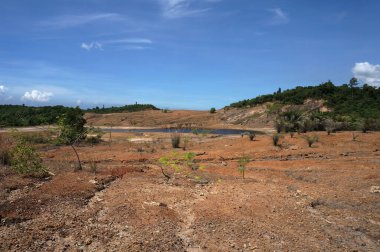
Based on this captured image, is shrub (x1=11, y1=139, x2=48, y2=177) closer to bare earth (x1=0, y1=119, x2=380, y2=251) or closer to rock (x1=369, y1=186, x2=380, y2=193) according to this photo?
bare earth (x1=0, y1=119, x2=380, y2=251)

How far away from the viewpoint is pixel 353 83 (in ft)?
200

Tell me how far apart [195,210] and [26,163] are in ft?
25.7

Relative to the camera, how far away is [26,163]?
1442 centimetres

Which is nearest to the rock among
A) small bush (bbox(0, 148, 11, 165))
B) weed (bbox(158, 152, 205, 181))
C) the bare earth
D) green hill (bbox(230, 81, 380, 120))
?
the bare earth

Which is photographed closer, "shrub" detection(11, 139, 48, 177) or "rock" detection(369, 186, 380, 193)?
"rock" detection(369, 186, 380, 193)

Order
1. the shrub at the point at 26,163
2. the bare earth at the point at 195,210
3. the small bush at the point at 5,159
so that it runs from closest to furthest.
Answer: the bare earth at the point at 195,210 < the shrub at the point at 26,163 < the small bush at the point at 5,159

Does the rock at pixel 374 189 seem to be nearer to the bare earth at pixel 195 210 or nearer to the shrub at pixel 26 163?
the bare earth at pixel 195 210

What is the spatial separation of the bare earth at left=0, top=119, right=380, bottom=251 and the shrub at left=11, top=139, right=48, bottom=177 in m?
0.55

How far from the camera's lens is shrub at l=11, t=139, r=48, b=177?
14156mm

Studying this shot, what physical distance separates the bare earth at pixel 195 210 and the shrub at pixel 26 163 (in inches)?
21.6

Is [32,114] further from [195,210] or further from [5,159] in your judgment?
[195,210]

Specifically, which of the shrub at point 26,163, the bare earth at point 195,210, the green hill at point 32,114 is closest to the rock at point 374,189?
the bare earth at point 195,210

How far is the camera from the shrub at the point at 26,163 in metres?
14.2

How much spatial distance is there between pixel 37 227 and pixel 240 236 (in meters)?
4.83
